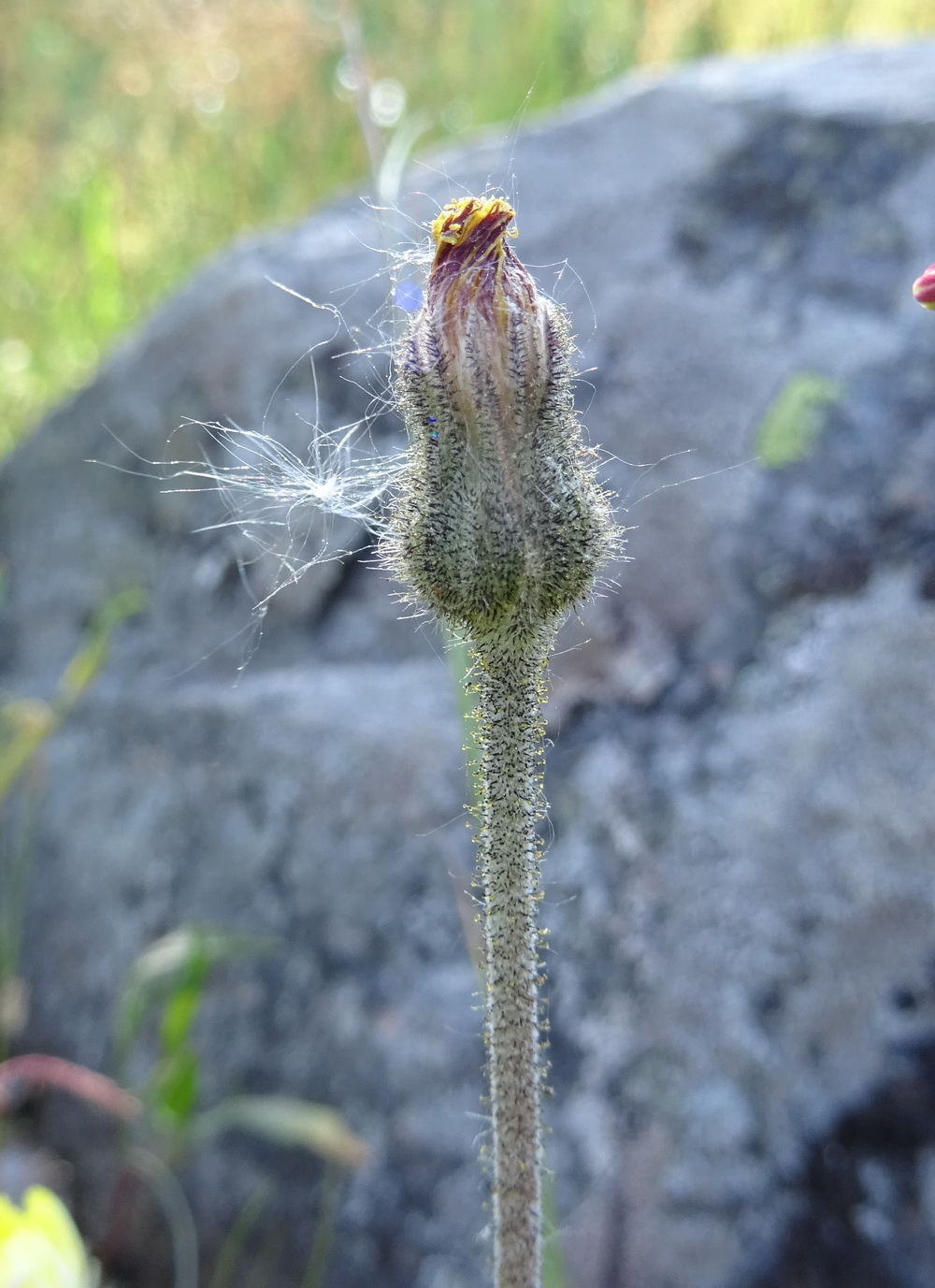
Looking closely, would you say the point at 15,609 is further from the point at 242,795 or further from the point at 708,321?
the point at 708,321

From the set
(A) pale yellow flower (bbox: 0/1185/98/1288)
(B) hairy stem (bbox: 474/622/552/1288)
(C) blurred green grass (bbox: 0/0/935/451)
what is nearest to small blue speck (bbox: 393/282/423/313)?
(B) hairy stem (bbox: 474/622/552/1288)

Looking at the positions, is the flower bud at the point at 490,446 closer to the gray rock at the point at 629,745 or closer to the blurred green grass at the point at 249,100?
the gray rock at the point at 629,745

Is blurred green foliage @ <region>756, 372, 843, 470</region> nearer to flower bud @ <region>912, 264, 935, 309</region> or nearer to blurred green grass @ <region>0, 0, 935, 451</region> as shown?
flower bud @ <region>912, 264, 935, 309</region>

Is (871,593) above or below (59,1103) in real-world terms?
above

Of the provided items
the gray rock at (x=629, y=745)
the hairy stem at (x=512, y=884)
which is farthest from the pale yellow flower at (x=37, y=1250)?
the hairy stem at (x=512, y=884)

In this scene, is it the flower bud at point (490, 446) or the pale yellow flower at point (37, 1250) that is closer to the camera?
the flower bud at point (490, 446)

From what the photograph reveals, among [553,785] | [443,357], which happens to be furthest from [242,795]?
[443,357]
